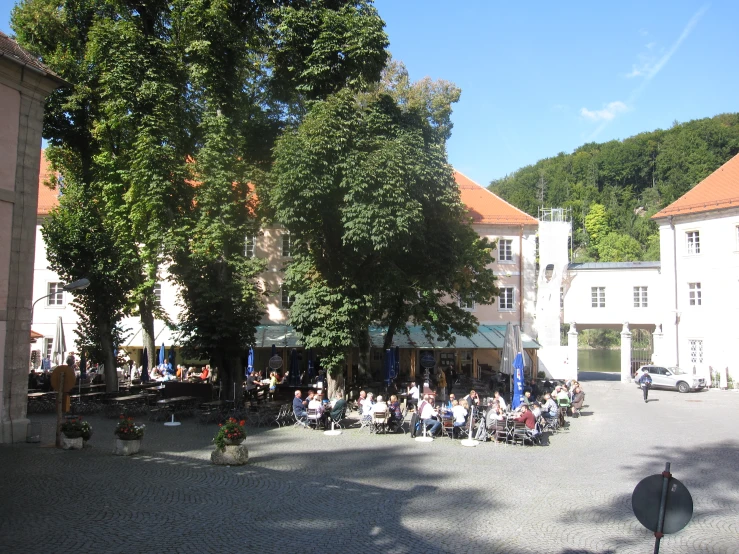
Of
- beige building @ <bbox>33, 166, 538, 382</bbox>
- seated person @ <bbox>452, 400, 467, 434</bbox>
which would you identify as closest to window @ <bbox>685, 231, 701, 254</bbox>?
beige building @ <bbox>33, 166, 538, 382</bbox>

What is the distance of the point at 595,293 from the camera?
4447 centimetres

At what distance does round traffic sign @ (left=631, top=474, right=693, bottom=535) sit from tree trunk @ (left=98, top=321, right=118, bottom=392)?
82.3 feet

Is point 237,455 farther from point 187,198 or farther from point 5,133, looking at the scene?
point 187,198

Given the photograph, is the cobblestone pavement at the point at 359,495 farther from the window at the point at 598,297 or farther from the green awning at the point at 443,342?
the window at the point at 598,297

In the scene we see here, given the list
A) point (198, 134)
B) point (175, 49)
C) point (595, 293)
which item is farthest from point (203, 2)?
point (595, 293)

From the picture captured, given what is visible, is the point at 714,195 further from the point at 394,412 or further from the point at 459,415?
the point at 394,412

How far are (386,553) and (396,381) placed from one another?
21.8 m

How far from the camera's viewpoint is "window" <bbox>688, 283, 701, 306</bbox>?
39241 mm

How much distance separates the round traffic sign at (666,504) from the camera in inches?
227

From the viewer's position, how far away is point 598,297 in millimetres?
44344

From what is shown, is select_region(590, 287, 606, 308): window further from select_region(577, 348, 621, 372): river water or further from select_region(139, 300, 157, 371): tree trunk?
select_region(139, 300, 157, 371): tree trunk

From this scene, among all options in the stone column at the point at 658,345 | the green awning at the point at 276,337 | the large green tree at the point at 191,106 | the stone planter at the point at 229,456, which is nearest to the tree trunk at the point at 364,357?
the green awning at the point at 276,337

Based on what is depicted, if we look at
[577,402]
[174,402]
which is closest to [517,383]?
[577,402]

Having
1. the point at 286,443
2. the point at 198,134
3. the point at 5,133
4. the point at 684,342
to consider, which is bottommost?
the point at 286,443
